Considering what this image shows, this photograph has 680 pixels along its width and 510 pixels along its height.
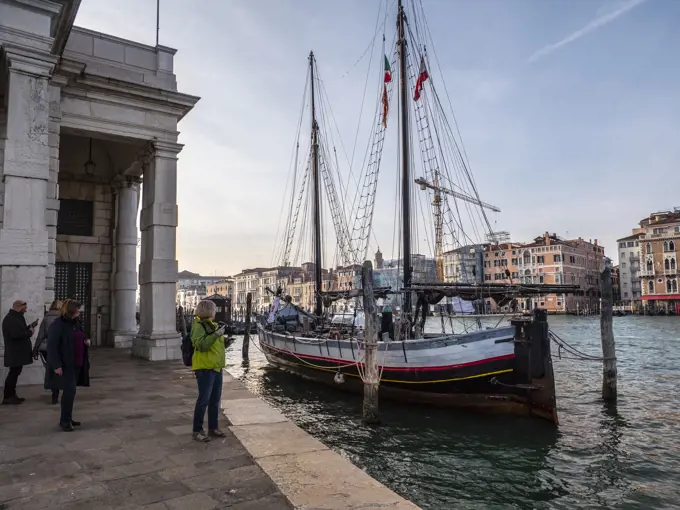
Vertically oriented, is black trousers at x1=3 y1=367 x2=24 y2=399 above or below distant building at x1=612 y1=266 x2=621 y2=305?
below

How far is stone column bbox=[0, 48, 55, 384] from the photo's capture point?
924 centimetres

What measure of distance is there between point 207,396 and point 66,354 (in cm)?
198

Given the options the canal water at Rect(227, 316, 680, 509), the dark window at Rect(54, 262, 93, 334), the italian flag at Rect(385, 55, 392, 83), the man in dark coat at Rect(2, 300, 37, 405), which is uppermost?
the italian flag at Rect(385, 55, 392, 83)

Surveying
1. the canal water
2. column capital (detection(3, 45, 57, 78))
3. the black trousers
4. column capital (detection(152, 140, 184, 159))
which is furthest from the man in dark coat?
column capital (detection(152, 140, 184, 159))

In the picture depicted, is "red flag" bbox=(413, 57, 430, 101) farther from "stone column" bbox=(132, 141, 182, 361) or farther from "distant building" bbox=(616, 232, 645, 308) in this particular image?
"distant building" bbox=(616, 232, 645, 308)

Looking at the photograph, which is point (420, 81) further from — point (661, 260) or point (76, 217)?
point (661, 260)

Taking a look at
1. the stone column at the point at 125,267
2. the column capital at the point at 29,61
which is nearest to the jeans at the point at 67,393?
the column capital at the point at 29,61

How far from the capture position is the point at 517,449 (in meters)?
10.1

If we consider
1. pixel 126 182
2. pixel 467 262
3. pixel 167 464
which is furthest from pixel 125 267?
pixel 467 262

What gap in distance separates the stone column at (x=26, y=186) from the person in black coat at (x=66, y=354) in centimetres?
368

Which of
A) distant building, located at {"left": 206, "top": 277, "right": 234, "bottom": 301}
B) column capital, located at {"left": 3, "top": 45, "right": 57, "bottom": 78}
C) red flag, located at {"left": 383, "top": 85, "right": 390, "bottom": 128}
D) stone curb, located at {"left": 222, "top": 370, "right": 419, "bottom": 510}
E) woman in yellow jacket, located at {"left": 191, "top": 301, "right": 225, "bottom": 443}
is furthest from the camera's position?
distant building, located at {"left": 206, "top": 277, "right": 234, "bottom": 301}

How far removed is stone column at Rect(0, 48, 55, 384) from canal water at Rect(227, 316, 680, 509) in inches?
272

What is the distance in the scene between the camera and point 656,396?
16312 mm

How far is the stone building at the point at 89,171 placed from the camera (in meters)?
9.48
